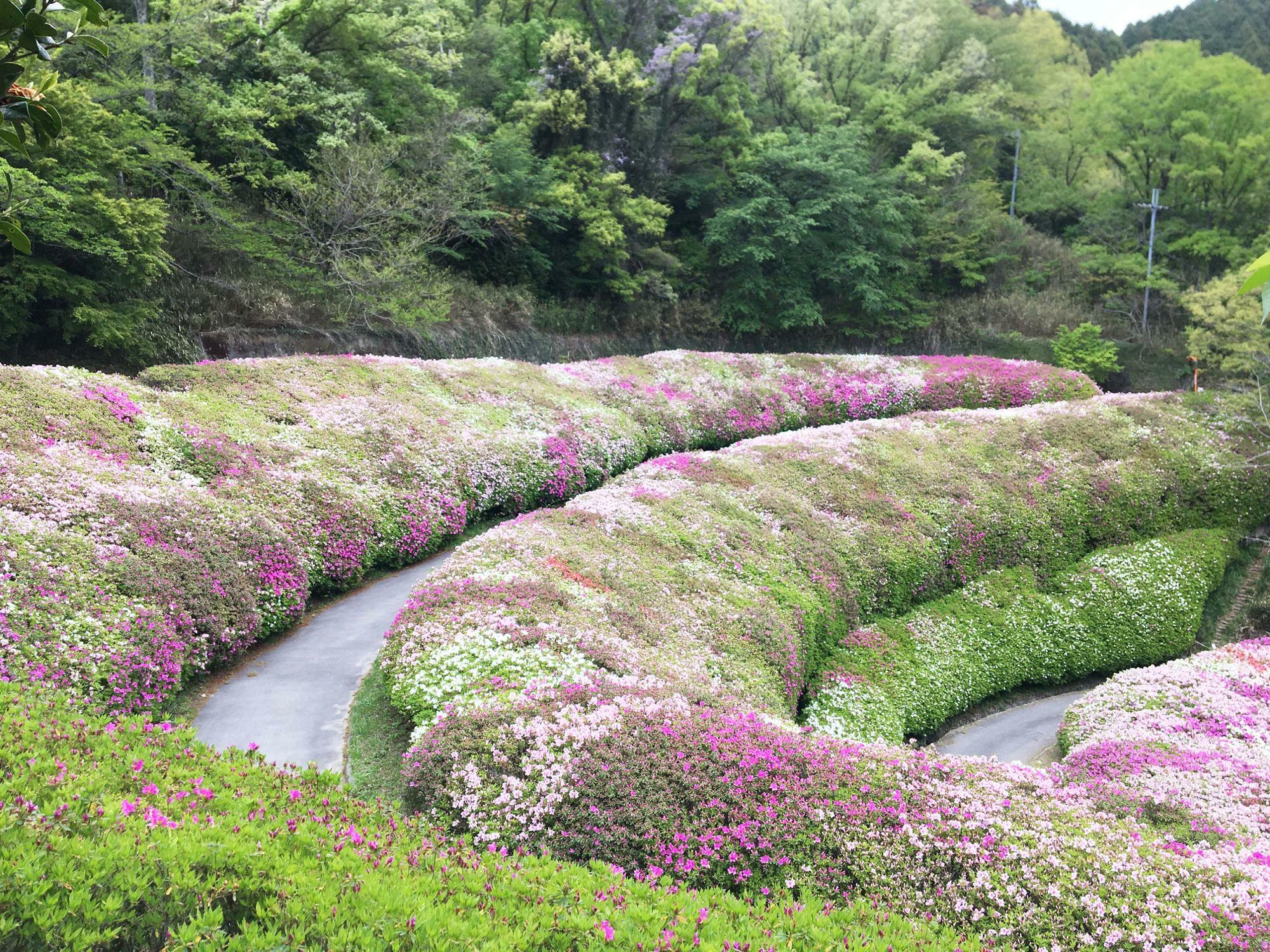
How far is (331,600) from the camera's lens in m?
14.7

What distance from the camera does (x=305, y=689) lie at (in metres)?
11.4

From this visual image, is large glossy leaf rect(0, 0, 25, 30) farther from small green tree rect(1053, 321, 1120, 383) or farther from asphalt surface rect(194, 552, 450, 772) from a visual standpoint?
small green tree rect(1053, 321, 1120, 383)

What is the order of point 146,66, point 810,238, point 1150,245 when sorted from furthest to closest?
point 1150,245 < point 810,238 < point 146,66

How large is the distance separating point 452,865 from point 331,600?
32.5 ft

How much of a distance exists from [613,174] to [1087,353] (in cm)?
2565

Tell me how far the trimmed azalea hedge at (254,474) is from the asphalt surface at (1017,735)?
10193 mm

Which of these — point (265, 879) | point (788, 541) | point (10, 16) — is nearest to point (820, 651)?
point (788, 541)

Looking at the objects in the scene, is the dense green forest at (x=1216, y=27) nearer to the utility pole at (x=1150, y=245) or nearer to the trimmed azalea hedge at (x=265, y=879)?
the utility pole at (x=1150, y=245)

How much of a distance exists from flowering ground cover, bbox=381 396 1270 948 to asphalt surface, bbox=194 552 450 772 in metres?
1.02

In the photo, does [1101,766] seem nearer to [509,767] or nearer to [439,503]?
[509,767]

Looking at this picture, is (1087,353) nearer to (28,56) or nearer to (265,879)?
(265,879)

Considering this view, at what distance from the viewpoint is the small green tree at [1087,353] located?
42.2m

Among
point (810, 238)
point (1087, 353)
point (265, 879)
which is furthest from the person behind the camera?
point (1087, 353)

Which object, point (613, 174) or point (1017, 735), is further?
point (613, 174)
